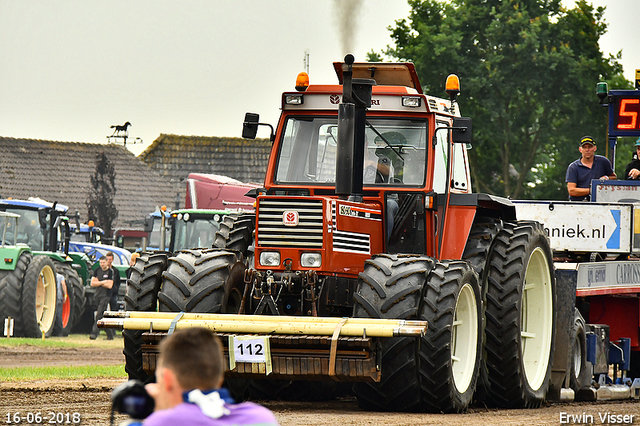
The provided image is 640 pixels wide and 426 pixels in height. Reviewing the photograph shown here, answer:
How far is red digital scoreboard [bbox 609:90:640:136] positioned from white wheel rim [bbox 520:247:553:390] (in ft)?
→ 18.2

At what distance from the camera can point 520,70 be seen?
112ft

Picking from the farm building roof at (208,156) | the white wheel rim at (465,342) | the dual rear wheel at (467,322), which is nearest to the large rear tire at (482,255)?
the dual rear wheel at (467,322)

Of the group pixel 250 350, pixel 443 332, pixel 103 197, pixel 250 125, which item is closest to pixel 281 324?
pixel 250 350

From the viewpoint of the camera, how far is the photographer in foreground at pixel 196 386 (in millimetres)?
3430

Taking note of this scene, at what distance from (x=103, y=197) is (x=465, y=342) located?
37.6m

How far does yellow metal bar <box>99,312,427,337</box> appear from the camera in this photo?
330 inches

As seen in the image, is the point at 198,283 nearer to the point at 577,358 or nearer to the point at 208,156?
the point at 577,358

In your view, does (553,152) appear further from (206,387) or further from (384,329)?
(206,387)

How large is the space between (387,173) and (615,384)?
5205mm

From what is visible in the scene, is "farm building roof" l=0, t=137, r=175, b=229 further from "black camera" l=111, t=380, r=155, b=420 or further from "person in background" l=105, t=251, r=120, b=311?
"black camera" l=111, t=380, r=155, b=420

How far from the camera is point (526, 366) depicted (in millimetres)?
11367

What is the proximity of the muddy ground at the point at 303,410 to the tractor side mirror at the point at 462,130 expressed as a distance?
2389mm

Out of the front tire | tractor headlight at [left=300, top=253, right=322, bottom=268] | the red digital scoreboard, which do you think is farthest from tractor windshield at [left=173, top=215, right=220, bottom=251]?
the front tire

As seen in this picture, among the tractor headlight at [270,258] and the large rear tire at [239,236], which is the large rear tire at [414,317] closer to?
the tractor headlight at [270,258]
